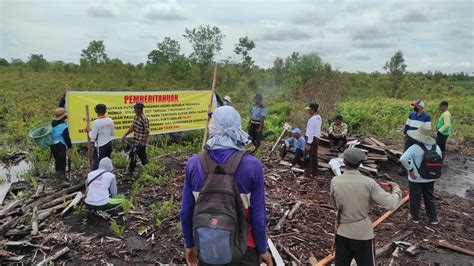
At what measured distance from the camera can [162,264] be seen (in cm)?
461

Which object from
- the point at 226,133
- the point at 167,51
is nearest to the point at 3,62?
the point at 167,51

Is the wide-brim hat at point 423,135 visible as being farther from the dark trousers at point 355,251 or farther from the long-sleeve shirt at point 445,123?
the long-sleeve shirt at point 445,123

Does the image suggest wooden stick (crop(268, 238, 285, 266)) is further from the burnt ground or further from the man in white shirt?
the man in white shirt

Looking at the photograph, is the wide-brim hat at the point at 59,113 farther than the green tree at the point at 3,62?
No

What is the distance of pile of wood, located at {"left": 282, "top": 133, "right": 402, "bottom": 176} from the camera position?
29.4 ft

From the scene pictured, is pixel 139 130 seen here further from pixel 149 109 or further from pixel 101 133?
pixel 149 109

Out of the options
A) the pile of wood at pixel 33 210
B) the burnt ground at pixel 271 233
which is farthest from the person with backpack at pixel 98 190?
the pile of wood at pixel 33 210

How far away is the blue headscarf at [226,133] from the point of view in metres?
2.37

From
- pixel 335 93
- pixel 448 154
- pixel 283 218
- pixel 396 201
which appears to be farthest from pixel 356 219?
pixel 335 93

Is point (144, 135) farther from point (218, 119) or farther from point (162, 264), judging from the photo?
point (218, 119)

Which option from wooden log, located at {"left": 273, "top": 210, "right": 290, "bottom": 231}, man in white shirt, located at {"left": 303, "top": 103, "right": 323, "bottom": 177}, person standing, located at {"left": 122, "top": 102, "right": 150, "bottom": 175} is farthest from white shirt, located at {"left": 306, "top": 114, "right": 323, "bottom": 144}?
person standing, located at {"left": 122, "top": 102, "right": 150, "bottom": 175}

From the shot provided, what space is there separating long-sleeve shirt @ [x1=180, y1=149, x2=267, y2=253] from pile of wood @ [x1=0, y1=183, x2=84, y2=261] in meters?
3.70

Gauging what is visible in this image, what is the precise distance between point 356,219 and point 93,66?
35.1 metres

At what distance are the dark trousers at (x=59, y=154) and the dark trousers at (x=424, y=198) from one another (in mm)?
7246
